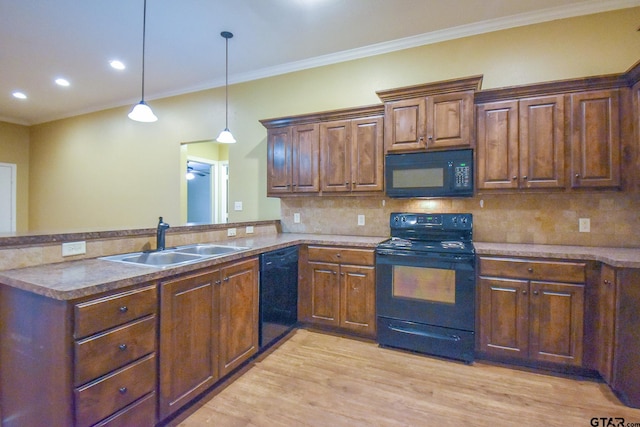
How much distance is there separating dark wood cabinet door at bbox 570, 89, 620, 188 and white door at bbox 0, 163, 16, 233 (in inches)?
352

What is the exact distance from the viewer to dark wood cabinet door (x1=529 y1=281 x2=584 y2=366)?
218 cm

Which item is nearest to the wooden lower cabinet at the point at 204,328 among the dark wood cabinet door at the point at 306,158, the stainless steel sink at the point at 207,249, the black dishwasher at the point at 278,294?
the black dishwasher at the point at 278,294

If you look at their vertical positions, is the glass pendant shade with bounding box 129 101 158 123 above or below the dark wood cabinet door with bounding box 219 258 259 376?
above

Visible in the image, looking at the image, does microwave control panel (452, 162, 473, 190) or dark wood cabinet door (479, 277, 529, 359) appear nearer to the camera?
dark wood cabinet door (479, 277, 529, 359)

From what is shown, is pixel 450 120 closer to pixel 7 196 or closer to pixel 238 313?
pixel 238 313

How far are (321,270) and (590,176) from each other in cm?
234

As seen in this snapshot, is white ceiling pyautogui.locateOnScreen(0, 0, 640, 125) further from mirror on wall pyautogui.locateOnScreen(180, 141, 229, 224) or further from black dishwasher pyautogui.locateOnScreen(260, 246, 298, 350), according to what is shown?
black dishwasher pyautogui.locateOnScreen(260, 246, 298, 350)

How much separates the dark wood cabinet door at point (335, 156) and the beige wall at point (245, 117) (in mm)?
541

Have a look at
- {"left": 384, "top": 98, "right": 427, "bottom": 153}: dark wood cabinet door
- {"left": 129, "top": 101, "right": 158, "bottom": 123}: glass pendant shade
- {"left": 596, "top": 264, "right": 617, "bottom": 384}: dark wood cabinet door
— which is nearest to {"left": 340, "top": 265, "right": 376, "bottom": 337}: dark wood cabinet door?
{"left": 384, "top": 98, "right": 427, "bottom": 153}: dark wood cabinet door

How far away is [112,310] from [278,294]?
1.45 m

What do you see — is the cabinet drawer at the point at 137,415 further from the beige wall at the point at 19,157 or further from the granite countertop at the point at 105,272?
the beige wall at the point at 19,157

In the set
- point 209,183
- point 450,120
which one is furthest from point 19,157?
point 450,120

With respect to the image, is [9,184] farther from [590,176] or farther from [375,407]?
[590,176]

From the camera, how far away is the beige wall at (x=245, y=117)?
268cm
